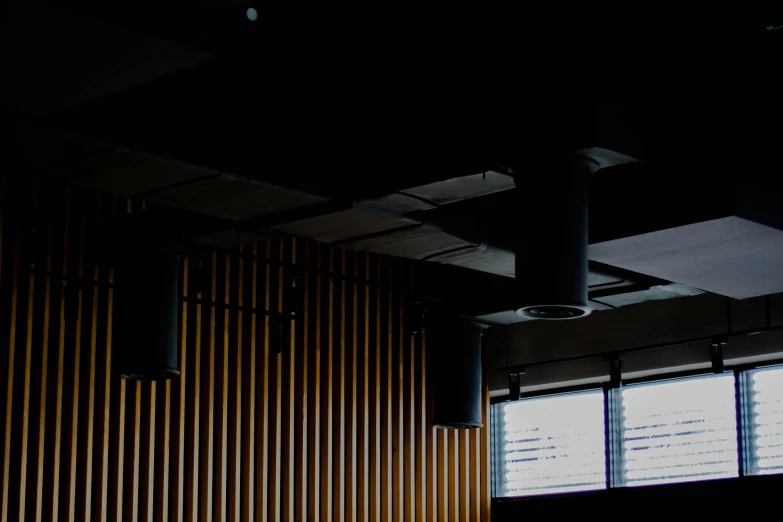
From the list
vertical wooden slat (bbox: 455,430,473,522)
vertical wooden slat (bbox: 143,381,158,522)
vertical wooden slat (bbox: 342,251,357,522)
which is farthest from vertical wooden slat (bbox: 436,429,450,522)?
vertical wooden slat (bbox: 143,381,158,522)

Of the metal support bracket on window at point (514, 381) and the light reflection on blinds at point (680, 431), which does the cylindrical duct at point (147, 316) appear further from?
the light reflection on blinds at point (680, 431)

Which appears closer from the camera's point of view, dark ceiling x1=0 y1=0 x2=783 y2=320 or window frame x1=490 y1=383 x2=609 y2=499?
dark ceiling x1=0 y1=0 x2=783 y2=320

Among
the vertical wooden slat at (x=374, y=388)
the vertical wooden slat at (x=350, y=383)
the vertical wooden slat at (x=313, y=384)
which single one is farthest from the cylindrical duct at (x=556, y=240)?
the vertical wooden slat at (x=374, y=388)

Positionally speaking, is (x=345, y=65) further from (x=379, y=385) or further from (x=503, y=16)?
(x=379, y=385)

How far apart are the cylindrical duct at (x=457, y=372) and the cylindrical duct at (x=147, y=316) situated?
2556 mm

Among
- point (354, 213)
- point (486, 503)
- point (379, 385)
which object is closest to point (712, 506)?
point (486, 503)

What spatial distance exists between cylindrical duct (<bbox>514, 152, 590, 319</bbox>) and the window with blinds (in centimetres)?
374

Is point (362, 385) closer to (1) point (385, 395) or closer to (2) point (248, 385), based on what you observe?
(1) point (385, 395)

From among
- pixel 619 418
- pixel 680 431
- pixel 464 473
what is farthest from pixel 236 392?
pixel 680 431

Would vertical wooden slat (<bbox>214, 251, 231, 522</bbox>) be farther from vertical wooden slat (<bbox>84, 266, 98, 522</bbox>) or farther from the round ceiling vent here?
the round ceiling vent

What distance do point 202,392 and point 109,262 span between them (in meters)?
1.17

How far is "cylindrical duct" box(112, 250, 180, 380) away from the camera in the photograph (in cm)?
674

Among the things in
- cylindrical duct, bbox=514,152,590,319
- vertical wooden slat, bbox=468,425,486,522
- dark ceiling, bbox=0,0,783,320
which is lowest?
vertical wooden slat, bbox=468,425,486,522

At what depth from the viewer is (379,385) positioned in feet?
30.3
